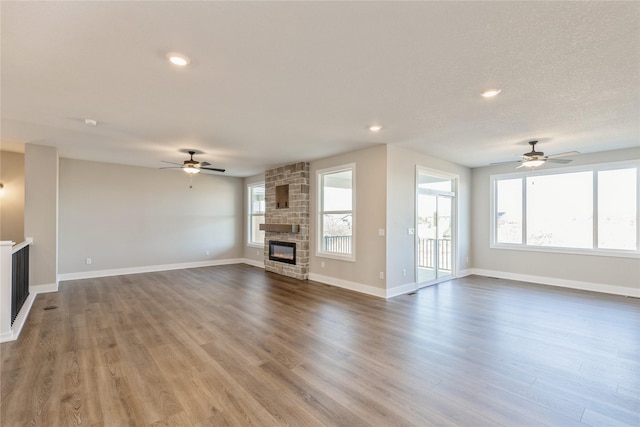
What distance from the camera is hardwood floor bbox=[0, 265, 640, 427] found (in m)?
2.06

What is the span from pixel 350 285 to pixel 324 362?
2.98m

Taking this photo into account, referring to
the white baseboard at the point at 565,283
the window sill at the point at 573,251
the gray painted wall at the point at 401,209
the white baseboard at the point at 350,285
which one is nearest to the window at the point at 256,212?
the white baseboard at the point at 350,285

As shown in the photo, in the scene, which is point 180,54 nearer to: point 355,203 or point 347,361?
point 347,361

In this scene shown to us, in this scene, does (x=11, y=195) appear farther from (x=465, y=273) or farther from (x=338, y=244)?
(x=465, y=273)

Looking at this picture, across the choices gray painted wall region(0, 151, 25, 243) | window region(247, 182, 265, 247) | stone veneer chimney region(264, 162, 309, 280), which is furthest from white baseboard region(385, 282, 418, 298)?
gray painted wall region(0, 151, 25, 243)

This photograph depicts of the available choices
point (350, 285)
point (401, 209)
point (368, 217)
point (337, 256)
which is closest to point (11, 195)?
point (337, 256)

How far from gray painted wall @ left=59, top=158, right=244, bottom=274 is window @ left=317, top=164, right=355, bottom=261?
12.6ft

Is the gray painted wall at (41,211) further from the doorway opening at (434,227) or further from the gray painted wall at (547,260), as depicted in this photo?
the gray painted wall at (547,260)

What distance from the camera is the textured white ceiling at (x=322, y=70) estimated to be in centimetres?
187

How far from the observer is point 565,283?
5941 millimetres

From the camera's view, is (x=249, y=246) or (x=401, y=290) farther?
(x=249, y=246)

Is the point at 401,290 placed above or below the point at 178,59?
below

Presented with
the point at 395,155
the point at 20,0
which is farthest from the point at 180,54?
the point at 395,155

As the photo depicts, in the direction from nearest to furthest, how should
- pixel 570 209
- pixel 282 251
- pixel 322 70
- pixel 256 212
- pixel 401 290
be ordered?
pixel 322 70, pixel 401 290, pixel 570 209, pixel 282 251, pixel 256 212
